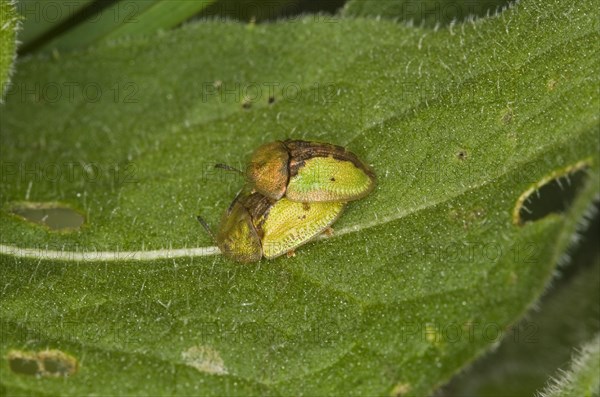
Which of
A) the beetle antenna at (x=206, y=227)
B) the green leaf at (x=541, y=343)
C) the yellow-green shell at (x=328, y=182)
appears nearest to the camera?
the yellow-green shell at (x=328, y=182)

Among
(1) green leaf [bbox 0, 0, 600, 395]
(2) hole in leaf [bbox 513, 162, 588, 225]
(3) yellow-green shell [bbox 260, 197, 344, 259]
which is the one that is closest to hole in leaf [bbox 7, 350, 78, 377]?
(1) green leaf [bbox 0, 0, 600, 395]

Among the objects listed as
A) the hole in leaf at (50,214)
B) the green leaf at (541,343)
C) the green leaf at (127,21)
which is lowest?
the green leaf at (541,343)

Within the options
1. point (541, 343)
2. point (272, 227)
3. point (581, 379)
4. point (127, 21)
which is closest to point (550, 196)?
point (581, 379)

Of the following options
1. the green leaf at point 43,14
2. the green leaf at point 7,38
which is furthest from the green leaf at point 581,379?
the green leaf at point 43,14

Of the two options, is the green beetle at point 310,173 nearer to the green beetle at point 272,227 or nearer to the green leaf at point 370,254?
the green beetle at point 272,227

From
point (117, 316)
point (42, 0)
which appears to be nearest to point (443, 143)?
point (117, 316)

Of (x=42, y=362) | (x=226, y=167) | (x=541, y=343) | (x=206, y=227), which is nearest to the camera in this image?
(x=42, y=362)

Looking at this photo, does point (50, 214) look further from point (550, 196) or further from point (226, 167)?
point (550, 196)
